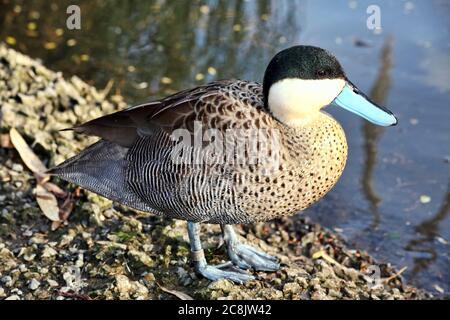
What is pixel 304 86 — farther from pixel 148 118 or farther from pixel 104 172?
pixel 104 172

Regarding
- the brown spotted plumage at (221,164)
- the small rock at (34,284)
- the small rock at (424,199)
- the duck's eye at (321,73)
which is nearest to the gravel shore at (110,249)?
the small rock at (34,284)

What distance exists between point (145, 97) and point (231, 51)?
4.01 feet

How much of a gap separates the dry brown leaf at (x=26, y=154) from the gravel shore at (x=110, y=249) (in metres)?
0.05

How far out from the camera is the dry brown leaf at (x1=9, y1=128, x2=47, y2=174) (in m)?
5.17

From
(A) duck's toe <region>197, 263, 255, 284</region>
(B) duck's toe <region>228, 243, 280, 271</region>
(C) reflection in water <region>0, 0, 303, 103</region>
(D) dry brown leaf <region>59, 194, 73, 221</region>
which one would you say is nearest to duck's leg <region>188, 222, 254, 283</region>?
(A) duck's toe <region>197, 263, 255, 284</region>

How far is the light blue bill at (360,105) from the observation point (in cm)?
386

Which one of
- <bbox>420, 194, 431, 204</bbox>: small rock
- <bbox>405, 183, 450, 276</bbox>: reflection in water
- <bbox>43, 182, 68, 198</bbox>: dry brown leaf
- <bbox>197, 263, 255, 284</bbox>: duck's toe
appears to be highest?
<bbox>43, 182, 68, 198</bbox>: dry brown leaf

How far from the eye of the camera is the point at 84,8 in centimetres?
848

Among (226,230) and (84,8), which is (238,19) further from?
(226,230)

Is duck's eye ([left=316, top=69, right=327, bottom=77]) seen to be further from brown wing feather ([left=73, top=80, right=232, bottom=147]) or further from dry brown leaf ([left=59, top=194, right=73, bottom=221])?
dry brown leaf ([left=59, top=194, right=73, bottom=221])

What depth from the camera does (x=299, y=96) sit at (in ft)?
12.3

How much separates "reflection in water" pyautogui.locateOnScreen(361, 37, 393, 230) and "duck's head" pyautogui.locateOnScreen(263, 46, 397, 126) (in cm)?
187

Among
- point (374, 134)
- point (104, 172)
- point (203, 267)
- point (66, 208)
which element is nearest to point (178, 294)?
point (203, 267)
